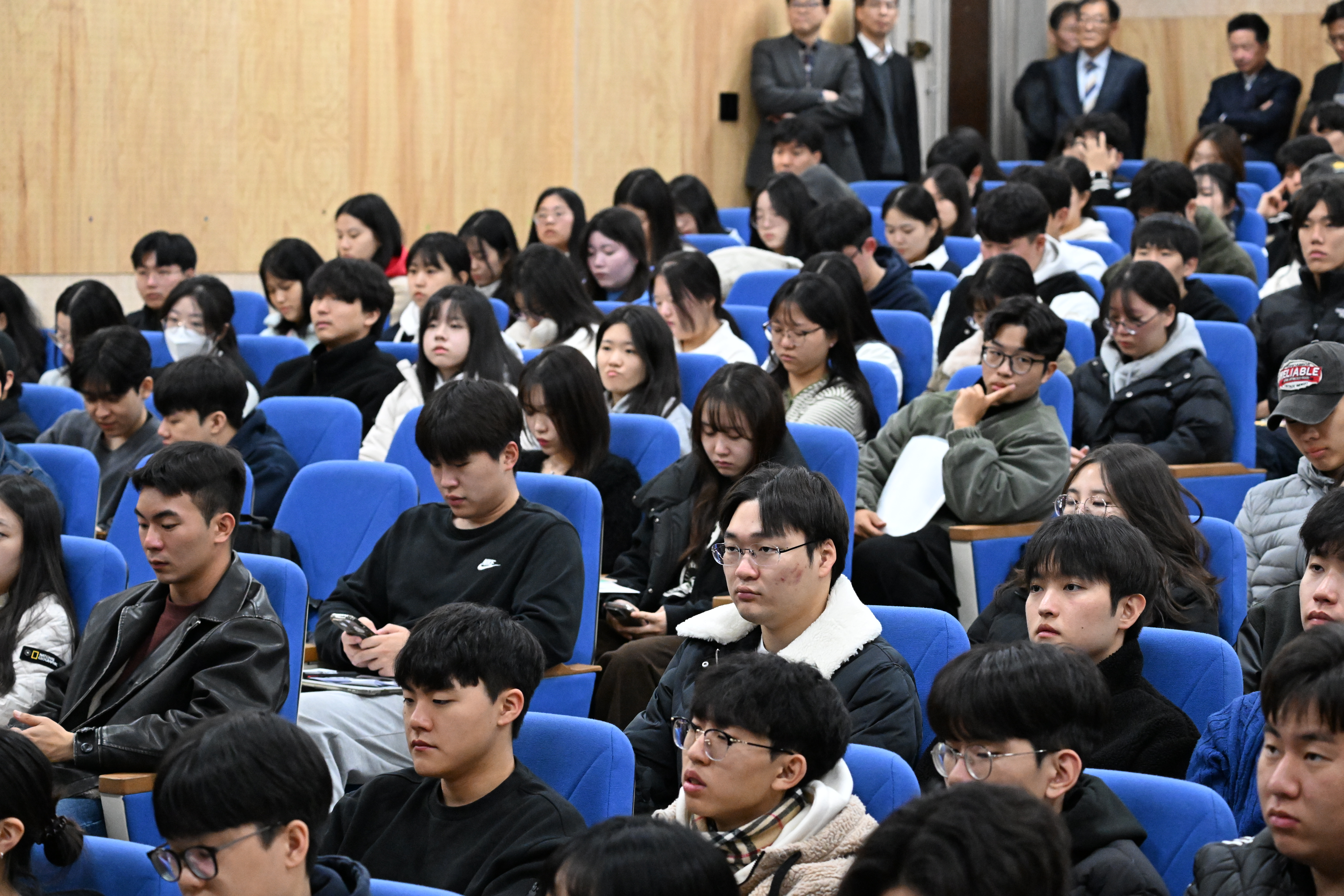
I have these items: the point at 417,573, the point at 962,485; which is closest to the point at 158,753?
the point at 417,573

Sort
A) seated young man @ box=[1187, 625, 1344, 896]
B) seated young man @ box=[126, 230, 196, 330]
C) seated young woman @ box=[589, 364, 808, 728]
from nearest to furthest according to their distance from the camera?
seated young man @ box=[1187, 625, 1344, 896]
seated young woman @ box=[589, 364, 808, 728]
seated young man @ box=[126, 230, 196, 330]

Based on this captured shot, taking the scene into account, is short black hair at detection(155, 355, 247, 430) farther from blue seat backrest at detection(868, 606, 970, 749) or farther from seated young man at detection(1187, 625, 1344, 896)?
seated young man at detection(1187, 625, 1344, 896)

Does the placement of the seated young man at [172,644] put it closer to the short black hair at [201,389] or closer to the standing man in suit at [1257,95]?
the short black hair at [201,389]

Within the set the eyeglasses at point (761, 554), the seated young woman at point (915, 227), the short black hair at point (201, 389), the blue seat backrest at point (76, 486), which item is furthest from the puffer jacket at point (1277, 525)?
the seated young woman at point (915, 227)

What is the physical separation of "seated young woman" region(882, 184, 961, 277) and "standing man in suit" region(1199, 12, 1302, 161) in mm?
3478

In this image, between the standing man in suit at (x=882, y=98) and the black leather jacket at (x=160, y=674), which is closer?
the black leather jacket at (x=160, y=674)

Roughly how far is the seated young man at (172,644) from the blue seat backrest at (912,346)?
2435 millimetres

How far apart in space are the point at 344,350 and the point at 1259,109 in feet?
19.4

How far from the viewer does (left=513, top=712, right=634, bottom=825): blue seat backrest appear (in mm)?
2152

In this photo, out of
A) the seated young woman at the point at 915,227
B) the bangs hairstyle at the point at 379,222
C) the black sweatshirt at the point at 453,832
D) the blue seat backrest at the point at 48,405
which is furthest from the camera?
the bangs hairstyle at the point at 379,222

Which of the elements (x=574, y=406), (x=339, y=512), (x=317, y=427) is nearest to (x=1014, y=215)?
(x=574, y=406)

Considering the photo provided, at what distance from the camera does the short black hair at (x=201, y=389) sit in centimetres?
381

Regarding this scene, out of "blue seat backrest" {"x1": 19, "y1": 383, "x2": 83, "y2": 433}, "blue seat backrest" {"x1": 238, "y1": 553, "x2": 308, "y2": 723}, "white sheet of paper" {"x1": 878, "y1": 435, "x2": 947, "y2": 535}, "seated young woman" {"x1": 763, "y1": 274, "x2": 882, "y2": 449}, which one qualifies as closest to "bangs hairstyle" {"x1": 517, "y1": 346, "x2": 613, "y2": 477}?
"seated young woman" {"x1": 763, "y1": 274, "x2": 882, "y2": 449}

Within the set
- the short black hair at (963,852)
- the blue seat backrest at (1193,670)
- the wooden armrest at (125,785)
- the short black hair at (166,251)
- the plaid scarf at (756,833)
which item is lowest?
the wooden armrest at (125,785)
